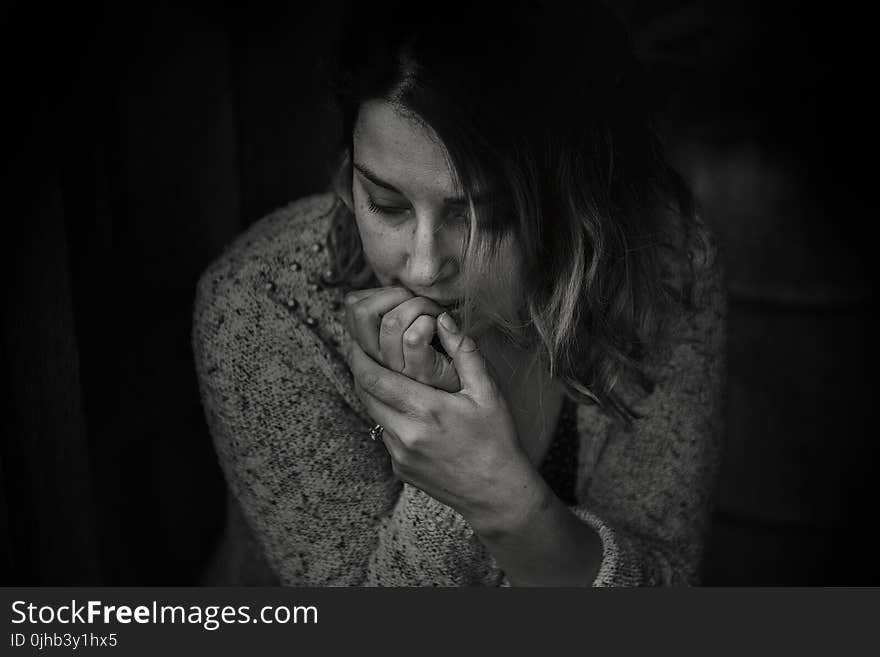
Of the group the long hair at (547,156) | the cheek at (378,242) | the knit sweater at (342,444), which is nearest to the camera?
the long hair at (547,156)

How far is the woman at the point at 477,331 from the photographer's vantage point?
0.73 m

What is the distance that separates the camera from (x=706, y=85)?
1.40 meters

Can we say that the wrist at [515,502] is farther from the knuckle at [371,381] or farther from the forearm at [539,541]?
the knuckle at [371,381]

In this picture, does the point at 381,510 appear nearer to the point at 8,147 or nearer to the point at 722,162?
→ the point at 8,147

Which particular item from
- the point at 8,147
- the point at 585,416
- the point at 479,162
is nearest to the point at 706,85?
the point at 585,416

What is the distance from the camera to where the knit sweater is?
918 millimetres

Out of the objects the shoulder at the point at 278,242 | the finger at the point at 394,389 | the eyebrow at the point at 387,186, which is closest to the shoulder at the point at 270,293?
the shoulder at the point at 278,242

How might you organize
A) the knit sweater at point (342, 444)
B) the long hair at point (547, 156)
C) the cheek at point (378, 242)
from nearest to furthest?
1. the long hair at point (547, 156)
2. the cheek at point (378, 242)
3. the knit sweater at point (342, 444)

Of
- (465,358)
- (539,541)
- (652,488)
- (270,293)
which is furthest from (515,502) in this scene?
(270,293)

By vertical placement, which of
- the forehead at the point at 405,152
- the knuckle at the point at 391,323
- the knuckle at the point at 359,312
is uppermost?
the forehead at the point at 405,152

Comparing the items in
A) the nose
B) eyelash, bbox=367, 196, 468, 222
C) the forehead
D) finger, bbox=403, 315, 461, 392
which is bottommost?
finger, bbox=403, 315, 461, 392

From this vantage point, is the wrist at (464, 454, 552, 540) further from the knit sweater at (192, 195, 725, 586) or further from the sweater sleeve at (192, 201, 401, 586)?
the sweater sleeve at (192, 201, 401, 586)

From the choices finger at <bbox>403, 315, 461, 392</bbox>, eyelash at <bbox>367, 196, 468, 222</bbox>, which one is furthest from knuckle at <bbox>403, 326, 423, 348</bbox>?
eyelash at <bbox>367, 196, 468, 222</bbox>

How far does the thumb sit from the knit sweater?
16 centimetres
